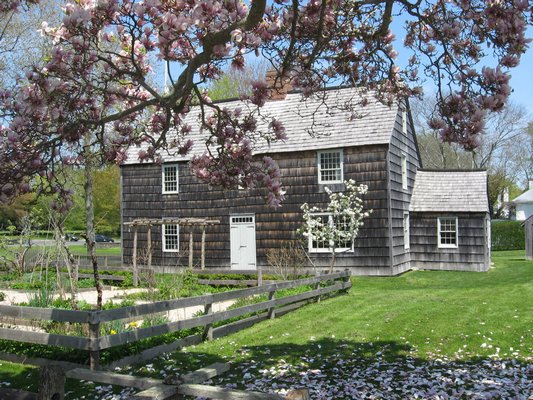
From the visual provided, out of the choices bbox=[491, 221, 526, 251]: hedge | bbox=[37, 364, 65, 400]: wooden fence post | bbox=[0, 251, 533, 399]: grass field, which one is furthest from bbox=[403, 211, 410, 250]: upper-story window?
bbox=[491, 221, 526, 251]: hedge

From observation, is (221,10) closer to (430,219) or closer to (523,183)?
(430,219)

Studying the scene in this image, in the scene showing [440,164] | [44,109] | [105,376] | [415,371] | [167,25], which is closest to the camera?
[105,376]

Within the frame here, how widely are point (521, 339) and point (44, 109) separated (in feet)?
28.4

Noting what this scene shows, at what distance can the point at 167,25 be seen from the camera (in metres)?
5.15

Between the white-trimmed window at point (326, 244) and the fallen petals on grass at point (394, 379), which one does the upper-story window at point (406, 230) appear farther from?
the fallen petals on grass at point (394, 379)

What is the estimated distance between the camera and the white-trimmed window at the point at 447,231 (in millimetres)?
24953

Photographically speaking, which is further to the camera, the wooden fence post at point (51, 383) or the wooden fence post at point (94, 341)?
the wooden fence post at point (94, 341)

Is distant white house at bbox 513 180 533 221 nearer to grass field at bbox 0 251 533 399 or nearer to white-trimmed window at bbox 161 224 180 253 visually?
white-trimmed window at bbox 161 224 180 253

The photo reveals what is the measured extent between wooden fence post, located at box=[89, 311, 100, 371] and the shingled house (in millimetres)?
14908

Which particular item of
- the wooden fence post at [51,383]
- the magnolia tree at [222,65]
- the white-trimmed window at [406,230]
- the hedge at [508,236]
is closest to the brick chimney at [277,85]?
the magnolia tree at [222,65]

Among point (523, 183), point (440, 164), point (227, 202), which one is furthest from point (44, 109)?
point (523, 183)

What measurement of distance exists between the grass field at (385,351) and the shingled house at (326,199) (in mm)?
7953

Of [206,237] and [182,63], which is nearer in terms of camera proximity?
[182,63]

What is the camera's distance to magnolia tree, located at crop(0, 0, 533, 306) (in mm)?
5480
